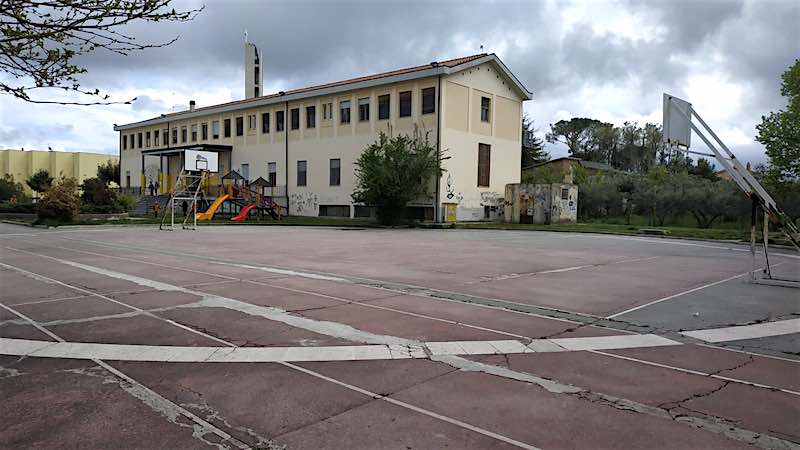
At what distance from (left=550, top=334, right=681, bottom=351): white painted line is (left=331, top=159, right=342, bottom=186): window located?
3558 centimetres

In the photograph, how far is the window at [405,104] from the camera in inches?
1457

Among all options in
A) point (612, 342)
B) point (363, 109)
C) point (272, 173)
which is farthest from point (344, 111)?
point (612, 342)

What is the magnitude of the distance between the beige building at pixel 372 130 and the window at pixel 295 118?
81 mm

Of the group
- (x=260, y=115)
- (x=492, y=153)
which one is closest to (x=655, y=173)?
(x=492, y=153)

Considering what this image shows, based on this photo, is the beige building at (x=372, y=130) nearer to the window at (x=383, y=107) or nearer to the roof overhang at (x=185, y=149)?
the window at (x=383, y=107)

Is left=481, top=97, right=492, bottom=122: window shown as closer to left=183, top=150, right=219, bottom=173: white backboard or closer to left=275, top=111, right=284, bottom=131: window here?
left=275, top=111, right=284, bottom=131: window

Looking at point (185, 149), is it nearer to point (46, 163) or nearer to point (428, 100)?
point (428, 100)

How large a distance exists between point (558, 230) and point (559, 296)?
22.2m

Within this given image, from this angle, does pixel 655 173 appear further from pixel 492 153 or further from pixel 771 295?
pixel 771 295

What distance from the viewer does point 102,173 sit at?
70.9 meters

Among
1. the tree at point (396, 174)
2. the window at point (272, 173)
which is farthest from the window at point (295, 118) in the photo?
the tree at point (396, 174)

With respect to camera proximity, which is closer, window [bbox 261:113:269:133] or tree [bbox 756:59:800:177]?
tree [bbox 756:59:800:177]

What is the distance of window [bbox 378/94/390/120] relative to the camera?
1507 inches

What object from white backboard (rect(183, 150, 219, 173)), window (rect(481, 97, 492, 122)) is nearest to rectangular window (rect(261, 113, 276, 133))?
white backboard (rect(183, 150, 219, 173))
